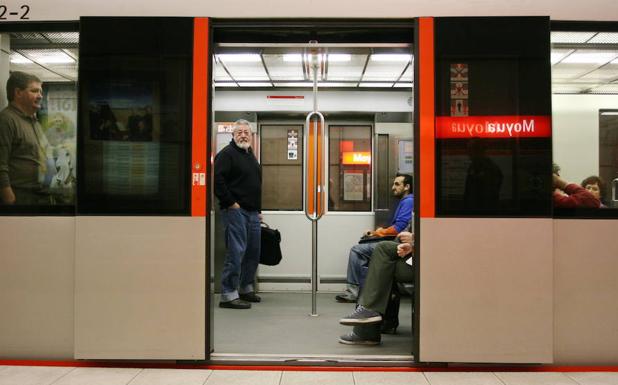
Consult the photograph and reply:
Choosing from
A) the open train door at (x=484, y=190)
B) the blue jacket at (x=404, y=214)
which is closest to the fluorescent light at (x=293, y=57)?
the blue jacket at (x=404, y=214)

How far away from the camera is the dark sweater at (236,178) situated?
4949mm

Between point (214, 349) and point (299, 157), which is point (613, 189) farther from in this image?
point (299, 157)

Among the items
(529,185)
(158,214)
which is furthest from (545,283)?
(158,214)

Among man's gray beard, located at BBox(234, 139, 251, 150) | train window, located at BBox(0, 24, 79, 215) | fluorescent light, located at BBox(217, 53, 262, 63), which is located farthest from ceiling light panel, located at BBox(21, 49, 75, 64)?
man's gray beard, located at BBox(234, 139, 251, 150)

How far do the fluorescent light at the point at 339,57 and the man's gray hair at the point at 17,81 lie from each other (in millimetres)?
2640

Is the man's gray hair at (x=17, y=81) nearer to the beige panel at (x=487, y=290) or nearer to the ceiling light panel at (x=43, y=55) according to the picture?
the ceiling light panel at (x=43, y=55)

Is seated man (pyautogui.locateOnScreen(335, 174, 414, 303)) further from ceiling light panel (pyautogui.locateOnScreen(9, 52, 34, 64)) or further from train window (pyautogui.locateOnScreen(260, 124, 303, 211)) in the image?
ceiling light panel (pyautogui.locateOnScreen(9, 52, 34, 64))

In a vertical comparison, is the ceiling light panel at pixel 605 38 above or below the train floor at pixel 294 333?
above

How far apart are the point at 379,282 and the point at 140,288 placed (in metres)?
1.66

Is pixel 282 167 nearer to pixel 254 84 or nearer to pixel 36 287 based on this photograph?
pixel 254 84

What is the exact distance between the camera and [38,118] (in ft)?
11.3

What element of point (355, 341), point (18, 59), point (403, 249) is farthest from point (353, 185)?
point (18, 59)

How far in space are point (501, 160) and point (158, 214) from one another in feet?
7.21

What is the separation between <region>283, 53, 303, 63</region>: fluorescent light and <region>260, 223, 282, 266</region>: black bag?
1802 millimetres
